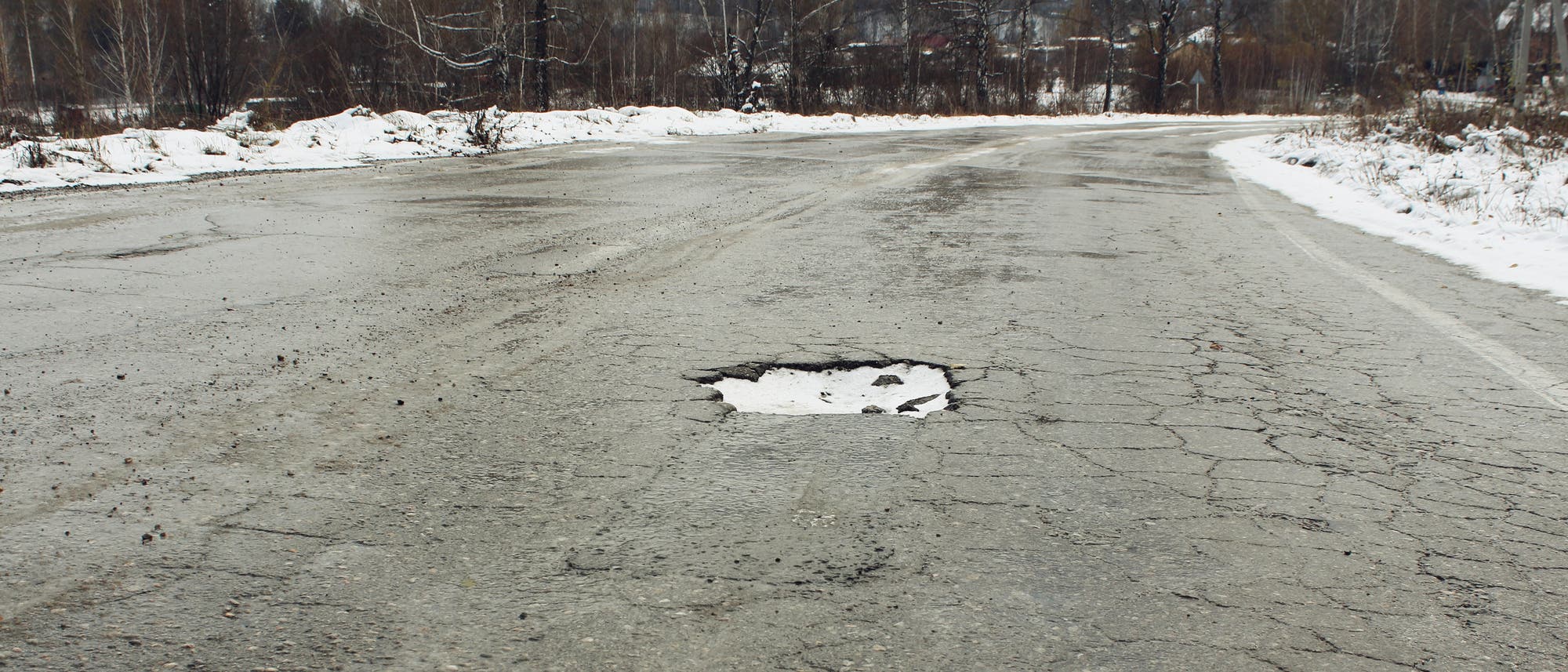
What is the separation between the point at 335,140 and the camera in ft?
58.1

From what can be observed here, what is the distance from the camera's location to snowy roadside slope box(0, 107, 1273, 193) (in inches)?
510

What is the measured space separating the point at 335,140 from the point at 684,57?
26354 mm

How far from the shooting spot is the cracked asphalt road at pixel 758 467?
244 cm

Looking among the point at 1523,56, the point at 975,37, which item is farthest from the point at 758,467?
the point at 975,37

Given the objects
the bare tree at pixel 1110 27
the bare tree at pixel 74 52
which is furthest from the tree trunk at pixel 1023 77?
the bare tree at pixel 74 52

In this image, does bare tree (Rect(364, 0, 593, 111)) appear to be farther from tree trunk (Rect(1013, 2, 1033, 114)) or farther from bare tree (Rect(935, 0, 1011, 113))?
tree trunk (Rect(1013, 2, 1033, 114))

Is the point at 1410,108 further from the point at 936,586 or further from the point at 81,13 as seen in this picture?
the point at 81,13

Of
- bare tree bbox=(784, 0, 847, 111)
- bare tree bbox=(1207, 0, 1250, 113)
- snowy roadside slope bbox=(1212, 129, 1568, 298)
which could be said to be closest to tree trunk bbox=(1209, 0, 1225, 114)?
bare tree bbox=(1207, 0, 1250, 113)

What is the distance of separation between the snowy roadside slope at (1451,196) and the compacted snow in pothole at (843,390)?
4.67 metres

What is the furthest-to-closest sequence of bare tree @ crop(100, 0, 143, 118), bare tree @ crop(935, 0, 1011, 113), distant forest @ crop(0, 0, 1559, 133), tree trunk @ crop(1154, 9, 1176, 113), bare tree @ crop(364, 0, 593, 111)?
tree trunk @ crop(1154, 9, 1176, 113)
bare tree @ crop(935, 0, 1011, 113)
bare tree @ crop(100, 0, 143, 118)
distant forest @ crop(0, 0, 1559, 133)
bare tree @ crop(364, 0, 593, 111)

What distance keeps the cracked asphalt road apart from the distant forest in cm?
1605

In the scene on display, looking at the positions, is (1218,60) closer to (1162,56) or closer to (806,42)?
(1162,56)

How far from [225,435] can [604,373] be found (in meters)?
1.46

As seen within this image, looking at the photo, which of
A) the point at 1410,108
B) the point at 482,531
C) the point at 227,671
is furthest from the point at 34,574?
the point at 1410,108
